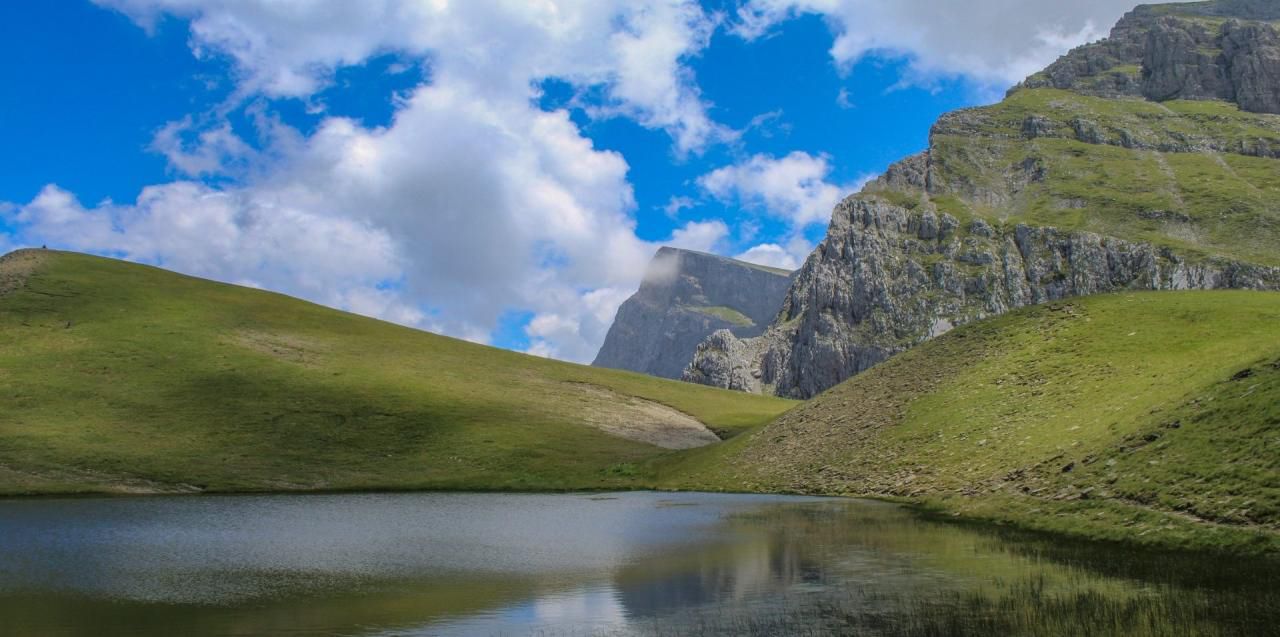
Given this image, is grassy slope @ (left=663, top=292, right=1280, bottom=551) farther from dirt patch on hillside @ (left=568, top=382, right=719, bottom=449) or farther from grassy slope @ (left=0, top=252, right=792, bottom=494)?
dirt patch on hillside @ (left=568, top=382, right=719, bottom=449)

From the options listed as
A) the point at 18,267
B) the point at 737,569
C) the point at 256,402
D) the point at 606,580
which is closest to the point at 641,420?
the point at 256,402

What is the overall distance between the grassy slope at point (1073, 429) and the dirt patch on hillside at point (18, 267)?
112 meters

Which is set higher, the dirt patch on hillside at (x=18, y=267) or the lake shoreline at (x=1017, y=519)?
the dirt patch on hillside at (x=18, y=267)

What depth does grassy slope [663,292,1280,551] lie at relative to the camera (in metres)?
35.4

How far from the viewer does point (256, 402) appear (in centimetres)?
10512

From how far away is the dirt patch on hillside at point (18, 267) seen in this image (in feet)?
425

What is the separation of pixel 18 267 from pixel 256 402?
A: 219 feet

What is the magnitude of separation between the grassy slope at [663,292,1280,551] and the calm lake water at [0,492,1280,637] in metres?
4.42

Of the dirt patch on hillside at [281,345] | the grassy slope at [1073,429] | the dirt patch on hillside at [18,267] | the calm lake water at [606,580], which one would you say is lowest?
the calm lake water at [606,580]

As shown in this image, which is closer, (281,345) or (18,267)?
(281,345)

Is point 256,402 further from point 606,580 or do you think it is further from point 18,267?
point 606,580

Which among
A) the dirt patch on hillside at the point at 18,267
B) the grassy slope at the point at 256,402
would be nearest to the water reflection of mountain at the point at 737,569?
the grassy slope at the point at 256,402

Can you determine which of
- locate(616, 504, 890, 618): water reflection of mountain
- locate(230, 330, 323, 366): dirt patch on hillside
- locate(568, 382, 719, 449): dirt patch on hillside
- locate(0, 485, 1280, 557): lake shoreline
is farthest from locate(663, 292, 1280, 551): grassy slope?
locate(230, 330, 323, 366): dirt patch on hillside

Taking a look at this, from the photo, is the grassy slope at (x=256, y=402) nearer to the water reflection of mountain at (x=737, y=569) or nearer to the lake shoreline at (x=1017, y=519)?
the lake shoreline at (x=1017, y=519)
